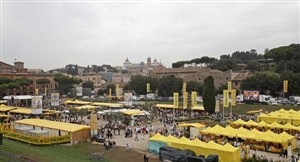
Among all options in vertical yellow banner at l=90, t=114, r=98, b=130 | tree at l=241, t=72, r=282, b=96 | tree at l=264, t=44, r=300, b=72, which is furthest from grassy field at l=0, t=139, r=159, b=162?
tree at l=264, t=44, r=300, b=72

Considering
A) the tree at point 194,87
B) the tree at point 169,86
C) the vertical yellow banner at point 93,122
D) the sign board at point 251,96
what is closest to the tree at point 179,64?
the tree at point 169,86

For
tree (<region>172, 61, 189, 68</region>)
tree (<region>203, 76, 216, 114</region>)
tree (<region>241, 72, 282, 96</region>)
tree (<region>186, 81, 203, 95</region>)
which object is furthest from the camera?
tree (<region>172, 61, 189, 68</region>)

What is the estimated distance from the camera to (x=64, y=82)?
90.9m

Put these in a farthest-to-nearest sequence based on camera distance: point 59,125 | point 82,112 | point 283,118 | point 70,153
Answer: point 82,112, point 283,118, point 59,125, point 70,153

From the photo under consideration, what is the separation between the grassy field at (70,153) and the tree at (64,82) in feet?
211

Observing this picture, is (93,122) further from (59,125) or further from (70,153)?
(70,153)

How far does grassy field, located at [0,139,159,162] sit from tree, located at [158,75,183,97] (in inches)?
1855

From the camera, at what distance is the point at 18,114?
48.8 metres

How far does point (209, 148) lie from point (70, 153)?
9934mm

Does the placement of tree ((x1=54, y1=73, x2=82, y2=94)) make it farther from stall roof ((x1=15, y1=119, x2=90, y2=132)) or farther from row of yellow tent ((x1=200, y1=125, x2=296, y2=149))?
row of yellow tent ((x1=200, y1=125, x2=296, y2=149))

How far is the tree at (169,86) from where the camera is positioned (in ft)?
241

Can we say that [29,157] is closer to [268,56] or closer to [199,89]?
[199,89]

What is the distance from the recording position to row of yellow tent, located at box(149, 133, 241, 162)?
68.9ft

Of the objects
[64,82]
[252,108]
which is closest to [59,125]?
[252,108]
